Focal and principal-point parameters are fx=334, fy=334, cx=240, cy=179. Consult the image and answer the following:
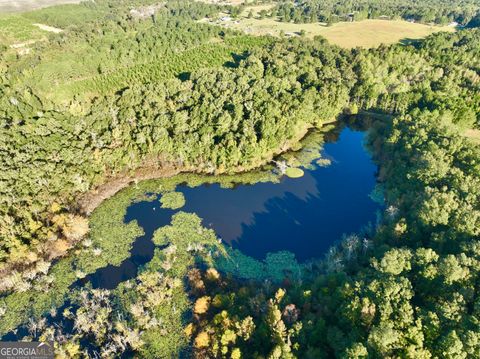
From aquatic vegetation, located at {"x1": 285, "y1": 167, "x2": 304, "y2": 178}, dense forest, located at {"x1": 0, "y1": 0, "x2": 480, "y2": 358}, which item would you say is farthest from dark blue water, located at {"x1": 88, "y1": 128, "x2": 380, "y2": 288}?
dense forest, located at {"x1": 0, "y1": 0, "x2": 480, "y2": 358}

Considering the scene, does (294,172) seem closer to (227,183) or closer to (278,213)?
(278,213)

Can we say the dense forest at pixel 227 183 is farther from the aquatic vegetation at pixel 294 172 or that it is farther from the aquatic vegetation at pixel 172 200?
the aquatic vegetation at pixel 294 172

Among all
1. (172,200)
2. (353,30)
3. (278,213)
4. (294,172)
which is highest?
(353,30)

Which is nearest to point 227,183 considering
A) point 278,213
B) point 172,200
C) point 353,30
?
point 172,200

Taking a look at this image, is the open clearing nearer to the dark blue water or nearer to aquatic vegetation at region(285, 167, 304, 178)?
aquatic vegetation at region(285, 167, 304, 178)

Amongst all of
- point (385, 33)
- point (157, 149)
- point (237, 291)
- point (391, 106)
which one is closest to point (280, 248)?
point (237, 291)

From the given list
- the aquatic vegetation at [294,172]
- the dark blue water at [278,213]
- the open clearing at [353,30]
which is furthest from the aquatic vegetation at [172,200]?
the open clearing at [353,30]
